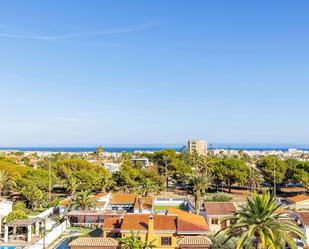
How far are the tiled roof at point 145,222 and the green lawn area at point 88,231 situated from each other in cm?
855

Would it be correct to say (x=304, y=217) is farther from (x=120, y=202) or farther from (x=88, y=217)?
(x=120, y=202)

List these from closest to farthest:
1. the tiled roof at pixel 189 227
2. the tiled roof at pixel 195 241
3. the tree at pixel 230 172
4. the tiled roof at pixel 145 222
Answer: the tiled roof at pixel 195 241, the tiled roof at pixel 189 227, the tiled roof at pixel 145 222, the tree at pixel 230 172

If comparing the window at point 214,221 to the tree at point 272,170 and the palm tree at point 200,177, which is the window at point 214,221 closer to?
the palm tree at point 200,177

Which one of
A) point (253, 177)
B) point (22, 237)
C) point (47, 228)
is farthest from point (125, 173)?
point (22, 237)

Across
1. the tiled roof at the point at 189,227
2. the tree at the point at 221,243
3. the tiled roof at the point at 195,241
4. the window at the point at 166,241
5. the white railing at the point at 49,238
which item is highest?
the tiled roof at the point at 189,227

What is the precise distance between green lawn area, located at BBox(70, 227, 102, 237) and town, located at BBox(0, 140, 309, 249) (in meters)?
0.11

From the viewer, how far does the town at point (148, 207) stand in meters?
29.7

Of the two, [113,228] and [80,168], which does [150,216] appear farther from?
[80,168]

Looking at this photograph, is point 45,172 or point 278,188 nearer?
point 45,172

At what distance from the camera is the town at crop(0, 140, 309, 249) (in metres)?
29.7

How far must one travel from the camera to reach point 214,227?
42.8 m

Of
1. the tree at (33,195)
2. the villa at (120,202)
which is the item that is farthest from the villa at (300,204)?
the tree at (33,195)

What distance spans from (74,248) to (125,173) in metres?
42.9

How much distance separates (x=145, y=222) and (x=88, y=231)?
12.8 metres
